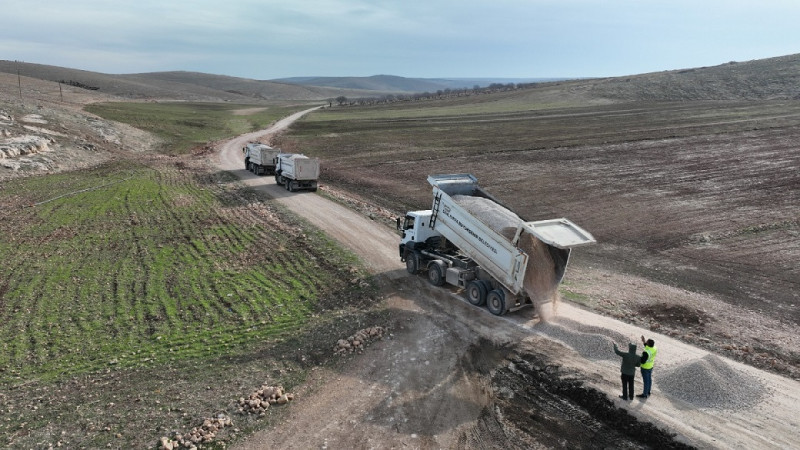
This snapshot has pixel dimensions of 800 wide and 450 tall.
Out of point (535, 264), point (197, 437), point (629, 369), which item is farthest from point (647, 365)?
point (197, 437)

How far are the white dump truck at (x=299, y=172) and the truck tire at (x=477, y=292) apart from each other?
20.4 metres

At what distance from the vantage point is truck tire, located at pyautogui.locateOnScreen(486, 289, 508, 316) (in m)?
16.6

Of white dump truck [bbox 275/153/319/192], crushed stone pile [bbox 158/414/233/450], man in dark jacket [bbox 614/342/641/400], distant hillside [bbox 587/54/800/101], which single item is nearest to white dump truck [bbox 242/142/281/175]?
white dump truck [bbox 275/153/319/192]

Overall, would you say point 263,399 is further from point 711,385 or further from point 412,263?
point 711,385

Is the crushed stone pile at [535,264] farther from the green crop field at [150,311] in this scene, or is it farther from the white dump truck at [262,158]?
the white dump truck at [262,158]

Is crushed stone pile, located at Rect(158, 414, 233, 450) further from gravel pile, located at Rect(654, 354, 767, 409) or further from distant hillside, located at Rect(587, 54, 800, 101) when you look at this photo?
distant hillside, located at Rect(587, 54, 800, 101)

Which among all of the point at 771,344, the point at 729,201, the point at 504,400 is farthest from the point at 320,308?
the point at 729,201

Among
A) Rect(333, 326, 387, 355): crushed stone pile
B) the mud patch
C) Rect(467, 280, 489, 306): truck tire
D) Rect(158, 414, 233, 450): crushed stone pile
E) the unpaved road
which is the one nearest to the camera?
Rect(158, 414, 233, 450): crushed stone pile

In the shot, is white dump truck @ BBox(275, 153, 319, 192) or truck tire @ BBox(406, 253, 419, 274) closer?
truck tire @ BBox(406, 253, 419, 274)

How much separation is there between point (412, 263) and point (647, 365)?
413 inches

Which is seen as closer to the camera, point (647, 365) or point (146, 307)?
point (647, 365)

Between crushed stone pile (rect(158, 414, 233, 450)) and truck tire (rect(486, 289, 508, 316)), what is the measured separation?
352 inches

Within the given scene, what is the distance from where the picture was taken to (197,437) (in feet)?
36.3

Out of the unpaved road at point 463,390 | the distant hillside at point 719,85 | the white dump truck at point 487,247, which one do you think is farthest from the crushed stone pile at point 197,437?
the distant hillside at point 719,85
